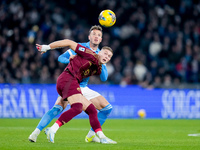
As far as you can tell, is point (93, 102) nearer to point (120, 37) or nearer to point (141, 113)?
point (141, 113)

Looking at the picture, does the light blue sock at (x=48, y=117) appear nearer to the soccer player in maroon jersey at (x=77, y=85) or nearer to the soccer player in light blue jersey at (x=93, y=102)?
the soccer player in light blue jersey at (x=93, y=102)

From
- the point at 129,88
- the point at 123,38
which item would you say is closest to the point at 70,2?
the point at 123,38

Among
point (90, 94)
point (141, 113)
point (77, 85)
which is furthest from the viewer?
point (141, 113)

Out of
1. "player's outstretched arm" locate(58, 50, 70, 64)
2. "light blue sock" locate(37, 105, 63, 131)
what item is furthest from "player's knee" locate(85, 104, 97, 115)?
"player's outstretched arm" locate(58, 50, 70, 64)

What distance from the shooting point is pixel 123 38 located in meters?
19.8

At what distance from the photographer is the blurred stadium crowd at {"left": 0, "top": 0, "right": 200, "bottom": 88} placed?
17312 millimetres

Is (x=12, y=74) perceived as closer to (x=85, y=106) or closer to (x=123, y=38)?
(x=123, y=38)

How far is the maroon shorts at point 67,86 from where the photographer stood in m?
7.19

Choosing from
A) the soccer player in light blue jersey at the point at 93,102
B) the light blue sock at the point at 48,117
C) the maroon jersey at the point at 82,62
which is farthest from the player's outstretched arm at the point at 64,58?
the light blue sock at the point at 48,117

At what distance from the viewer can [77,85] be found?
287 inches

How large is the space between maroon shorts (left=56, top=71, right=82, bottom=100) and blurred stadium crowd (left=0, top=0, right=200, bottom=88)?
9.08m

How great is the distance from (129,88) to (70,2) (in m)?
6.67

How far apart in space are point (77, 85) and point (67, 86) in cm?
18

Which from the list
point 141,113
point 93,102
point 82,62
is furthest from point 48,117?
point 141,113
